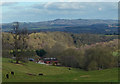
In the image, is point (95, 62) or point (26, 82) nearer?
point (26, 82)

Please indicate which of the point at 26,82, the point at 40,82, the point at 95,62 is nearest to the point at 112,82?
the point at 40,82

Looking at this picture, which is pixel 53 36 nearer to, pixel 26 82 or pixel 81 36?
pixel 81 36

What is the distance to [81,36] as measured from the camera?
17425 centimetres

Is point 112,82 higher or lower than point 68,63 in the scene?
higher

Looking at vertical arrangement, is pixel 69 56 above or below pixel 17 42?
below

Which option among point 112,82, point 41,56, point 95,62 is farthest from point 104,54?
point 41,56

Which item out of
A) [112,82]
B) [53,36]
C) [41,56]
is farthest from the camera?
[53,36]

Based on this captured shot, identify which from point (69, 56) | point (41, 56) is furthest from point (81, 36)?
point (69, 56)

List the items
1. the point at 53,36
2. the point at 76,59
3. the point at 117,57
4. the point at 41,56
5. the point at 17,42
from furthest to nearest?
1. the point at 53,36
2. the point at 41,56
3. the point at 76,59
4. the point at 117,57
5. the point at 17,42

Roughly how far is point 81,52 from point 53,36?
106929 mm

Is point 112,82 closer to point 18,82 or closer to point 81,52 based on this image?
point 18,82

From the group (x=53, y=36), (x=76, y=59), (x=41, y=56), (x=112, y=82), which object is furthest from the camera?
(x=53, y=36)

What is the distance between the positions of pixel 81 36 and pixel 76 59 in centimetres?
11052

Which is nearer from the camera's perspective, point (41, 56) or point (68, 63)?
point (68, 63)
